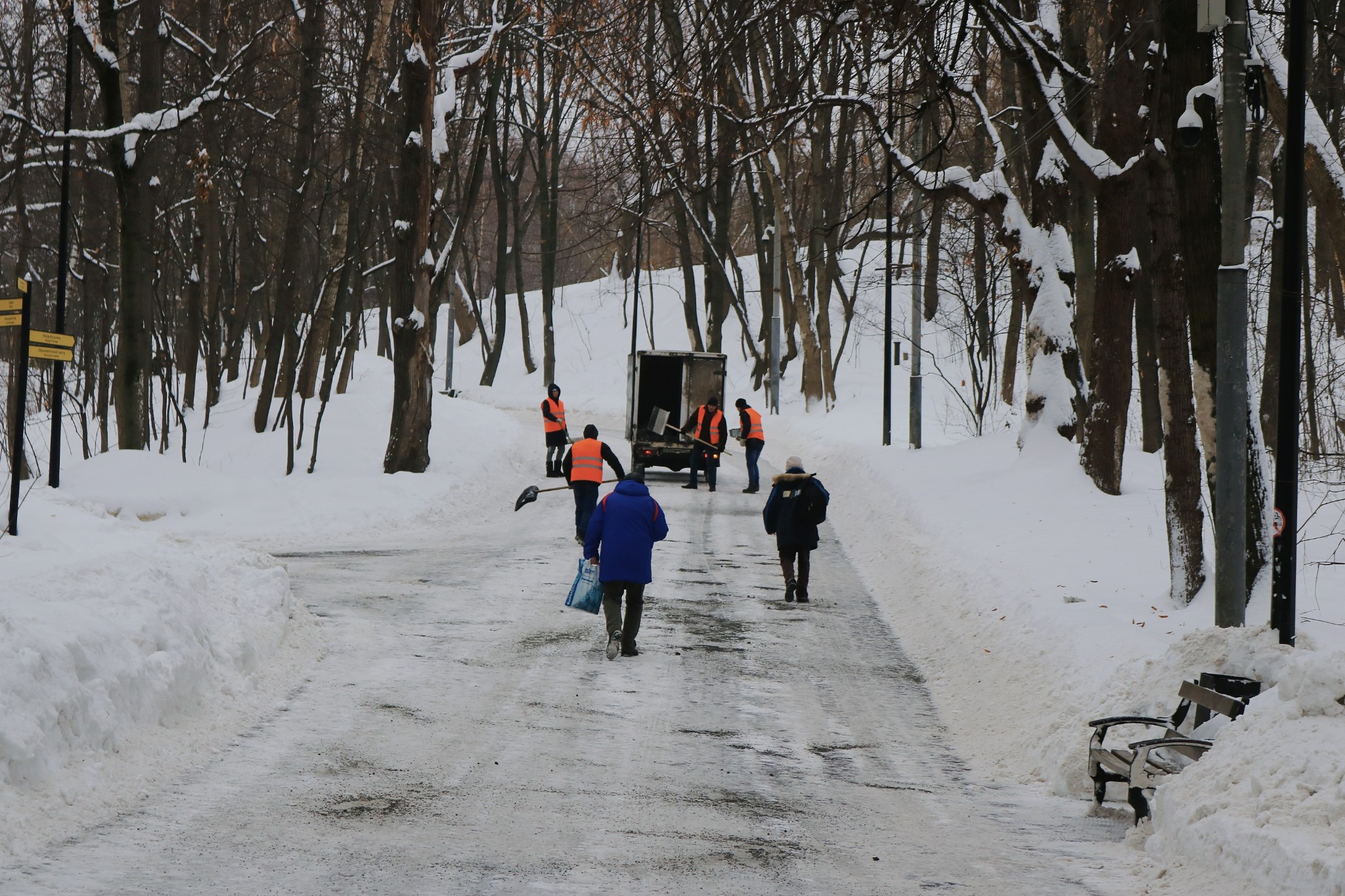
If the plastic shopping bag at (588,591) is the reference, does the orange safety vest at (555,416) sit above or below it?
above

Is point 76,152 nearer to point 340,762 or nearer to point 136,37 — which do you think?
point 136,37

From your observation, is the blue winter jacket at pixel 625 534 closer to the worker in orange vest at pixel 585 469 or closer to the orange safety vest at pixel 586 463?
the worker in orange vest at pixel 585 469

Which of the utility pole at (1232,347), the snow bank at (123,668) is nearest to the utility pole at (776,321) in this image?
the snow bank at (123,668)

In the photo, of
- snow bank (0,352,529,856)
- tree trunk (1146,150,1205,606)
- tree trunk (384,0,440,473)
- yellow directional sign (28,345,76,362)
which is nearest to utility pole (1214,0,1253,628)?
tree trunk (1146,150,1205,606)

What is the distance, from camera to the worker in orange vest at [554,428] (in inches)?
960

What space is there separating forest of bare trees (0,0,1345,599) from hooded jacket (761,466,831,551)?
113 inches

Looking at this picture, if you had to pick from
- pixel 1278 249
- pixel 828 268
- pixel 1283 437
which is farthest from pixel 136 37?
pixel 828 268

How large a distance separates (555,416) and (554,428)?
32 centimetres

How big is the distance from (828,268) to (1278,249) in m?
21.0

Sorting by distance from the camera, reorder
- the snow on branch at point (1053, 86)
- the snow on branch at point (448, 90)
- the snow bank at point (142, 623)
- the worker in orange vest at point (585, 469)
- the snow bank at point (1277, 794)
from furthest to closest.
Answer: the snow on branch at point (448, 90)
the worker in orange vest at point (585, 469)
the snow on branch at point (1053, 86)
the snow bank at point (142, 623)
the snow bank at point (1277, 794)

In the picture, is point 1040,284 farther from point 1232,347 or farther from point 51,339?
point 51,339

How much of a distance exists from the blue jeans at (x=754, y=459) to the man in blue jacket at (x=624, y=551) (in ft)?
41.2

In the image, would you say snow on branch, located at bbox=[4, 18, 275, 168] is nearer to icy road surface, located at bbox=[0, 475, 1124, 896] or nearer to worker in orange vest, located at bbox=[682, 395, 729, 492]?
icy road surface, located at bbox=[0, 475, 1124, 896]

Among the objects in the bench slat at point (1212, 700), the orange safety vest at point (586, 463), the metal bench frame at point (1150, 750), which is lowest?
the metal bench frame at point (1150, 750)
